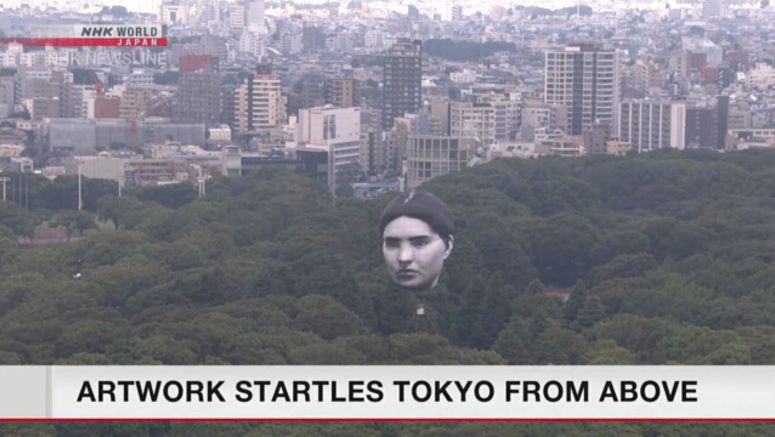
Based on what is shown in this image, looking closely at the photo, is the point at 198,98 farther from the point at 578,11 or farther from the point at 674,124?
the point at 674,124

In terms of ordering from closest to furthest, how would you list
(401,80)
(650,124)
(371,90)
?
(371,90), (401,80), (650,124)

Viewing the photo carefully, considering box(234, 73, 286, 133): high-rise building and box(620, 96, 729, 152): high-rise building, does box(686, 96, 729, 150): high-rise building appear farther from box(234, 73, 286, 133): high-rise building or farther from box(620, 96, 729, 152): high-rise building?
box(234, 73, 286, 133): high-rise building

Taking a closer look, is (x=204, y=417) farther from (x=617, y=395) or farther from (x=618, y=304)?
(x=618, y=304)

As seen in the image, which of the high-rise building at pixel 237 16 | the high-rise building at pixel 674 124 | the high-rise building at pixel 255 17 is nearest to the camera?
the high-rise building at pixel 237 16

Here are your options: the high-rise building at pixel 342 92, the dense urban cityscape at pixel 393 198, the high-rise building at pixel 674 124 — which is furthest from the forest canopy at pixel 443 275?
the high-rise building at pixel 674 124

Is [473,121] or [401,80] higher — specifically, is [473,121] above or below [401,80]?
below
